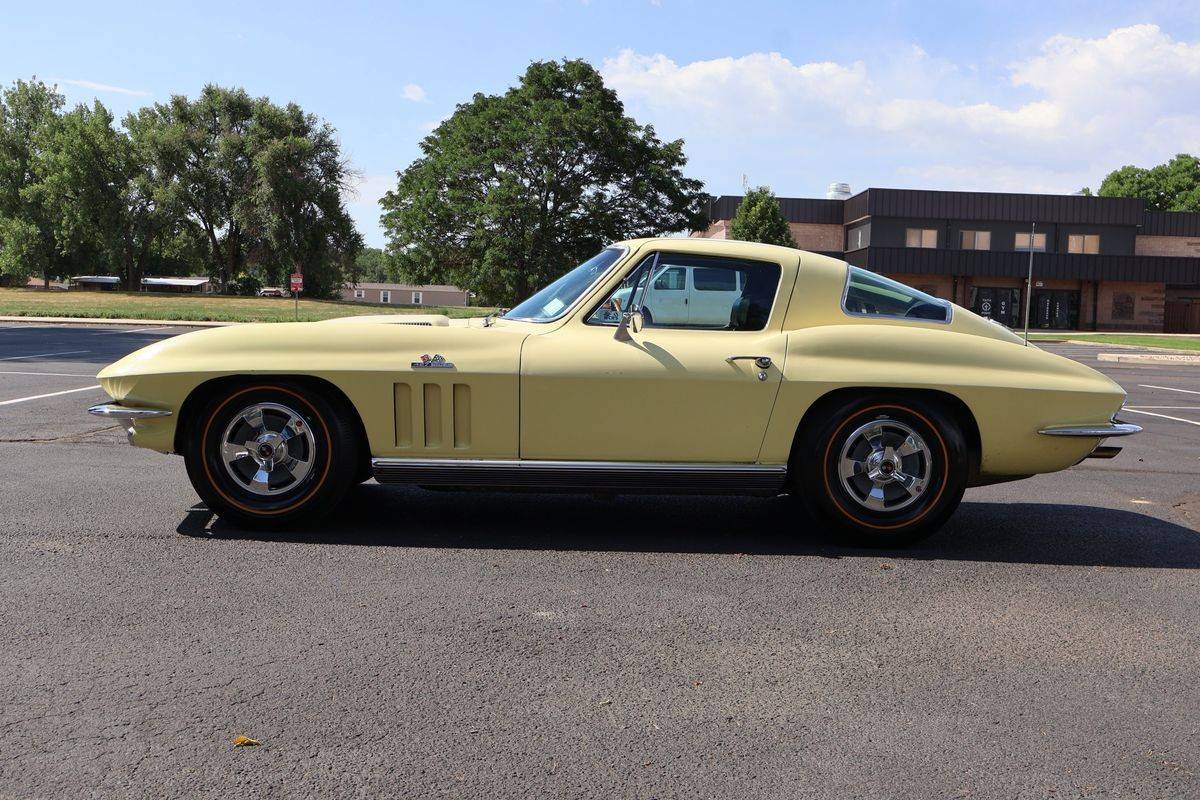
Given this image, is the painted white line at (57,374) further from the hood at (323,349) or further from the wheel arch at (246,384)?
the wheel arch at (246,384)

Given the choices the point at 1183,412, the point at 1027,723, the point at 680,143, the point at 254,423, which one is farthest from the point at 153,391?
the point at 680,143

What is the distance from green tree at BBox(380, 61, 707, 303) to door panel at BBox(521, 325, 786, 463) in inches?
1484

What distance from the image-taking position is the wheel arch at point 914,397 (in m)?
4.75

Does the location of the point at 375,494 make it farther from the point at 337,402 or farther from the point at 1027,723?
the point at 1027,723

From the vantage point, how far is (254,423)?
4766 mm

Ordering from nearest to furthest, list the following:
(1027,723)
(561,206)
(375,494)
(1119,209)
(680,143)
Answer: (1027,723) → (375,494) → (561,206) → (680,143) → (1119,209)

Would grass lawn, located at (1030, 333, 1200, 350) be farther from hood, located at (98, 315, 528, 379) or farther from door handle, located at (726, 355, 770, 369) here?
hood, located at (98, 315, 528, 379)

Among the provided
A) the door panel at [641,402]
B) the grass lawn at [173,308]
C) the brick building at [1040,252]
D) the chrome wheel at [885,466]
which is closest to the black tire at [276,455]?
the door panel at [641,402]

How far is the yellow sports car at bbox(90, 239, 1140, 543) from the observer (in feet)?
15.3

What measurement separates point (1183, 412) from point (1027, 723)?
1082 cm

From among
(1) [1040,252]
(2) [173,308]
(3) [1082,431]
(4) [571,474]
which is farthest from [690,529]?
(1) [1040,252]

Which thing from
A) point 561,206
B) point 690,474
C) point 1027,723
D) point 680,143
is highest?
point 680,143

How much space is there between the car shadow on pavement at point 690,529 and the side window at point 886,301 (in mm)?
1178

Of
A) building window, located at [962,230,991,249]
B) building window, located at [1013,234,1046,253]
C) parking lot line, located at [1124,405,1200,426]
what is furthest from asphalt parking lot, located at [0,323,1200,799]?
building window, located at [1013,234,1046,253]
